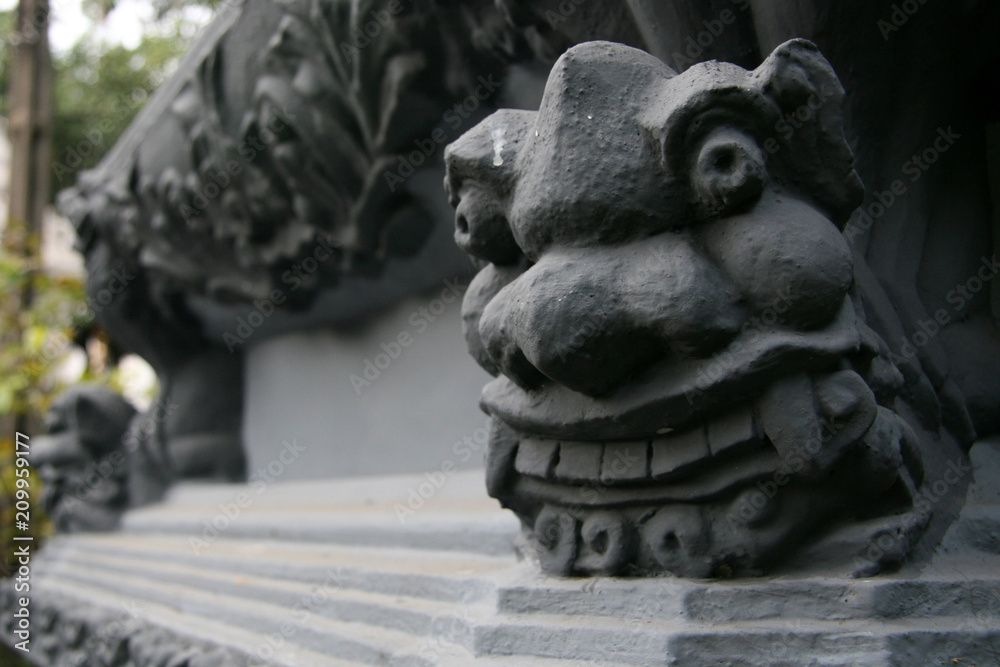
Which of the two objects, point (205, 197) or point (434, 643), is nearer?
point (434, 643)

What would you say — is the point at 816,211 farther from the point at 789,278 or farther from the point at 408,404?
the point at 408,404

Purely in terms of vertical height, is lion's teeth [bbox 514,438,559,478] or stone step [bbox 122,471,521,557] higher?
lion's teeth [bbox 514,438,559,478]

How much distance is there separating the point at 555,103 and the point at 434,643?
76 cm

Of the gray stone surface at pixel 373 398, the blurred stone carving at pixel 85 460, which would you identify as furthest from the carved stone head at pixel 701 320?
the blurred stone carving at pixel 85 460

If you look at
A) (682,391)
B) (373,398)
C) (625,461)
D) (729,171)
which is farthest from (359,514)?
(729,171)

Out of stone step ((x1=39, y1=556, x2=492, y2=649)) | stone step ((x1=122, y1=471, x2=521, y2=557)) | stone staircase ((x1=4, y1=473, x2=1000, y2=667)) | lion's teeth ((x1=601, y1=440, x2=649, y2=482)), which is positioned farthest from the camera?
stone step ((x1=122, y1=471, x2=521, y2=557))

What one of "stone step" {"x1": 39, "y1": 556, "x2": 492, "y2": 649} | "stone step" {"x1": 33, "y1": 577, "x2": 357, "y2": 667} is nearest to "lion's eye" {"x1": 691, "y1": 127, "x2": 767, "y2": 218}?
"stone step" {"x1": 39, "y1": 556, "x2": 492, "y2": 649}

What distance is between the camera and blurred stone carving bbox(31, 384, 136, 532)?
Result: 3.13 metres

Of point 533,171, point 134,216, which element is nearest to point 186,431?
point 134,216

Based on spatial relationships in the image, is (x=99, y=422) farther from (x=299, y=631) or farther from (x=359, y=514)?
(x=299, y=631)

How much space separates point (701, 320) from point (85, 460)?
3.03 m

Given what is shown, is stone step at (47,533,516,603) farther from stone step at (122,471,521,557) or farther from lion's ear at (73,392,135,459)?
lion's ear at (73,392,135,459)

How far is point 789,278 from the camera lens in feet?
2.81

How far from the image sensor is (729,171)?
0.88 meters
